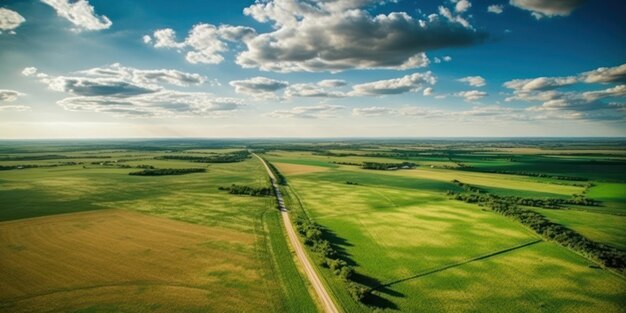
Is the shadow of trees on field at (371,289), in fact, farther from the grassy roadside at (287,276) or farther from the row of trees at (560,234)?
the row of trees at (560,234)

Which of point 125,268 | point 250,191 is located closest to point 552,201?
point 250,191

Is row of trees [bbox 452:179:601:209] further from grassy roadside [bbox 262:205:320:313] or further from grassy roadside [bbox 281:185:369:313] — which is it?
grassy roadside [bbox 262:205:320:313]

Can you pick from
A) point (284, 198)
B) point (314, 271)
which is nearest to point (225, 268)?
point (314, 271)

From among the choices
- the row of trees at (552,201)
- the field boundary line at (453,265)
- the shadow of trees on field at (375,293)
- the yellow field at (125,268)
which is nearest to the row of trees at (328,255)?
the shadow of trees on field at (375,293)

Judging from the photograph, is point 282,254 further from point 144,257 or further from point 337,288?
point 144,257

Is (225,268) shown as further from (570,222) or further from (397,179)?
(397,179)
